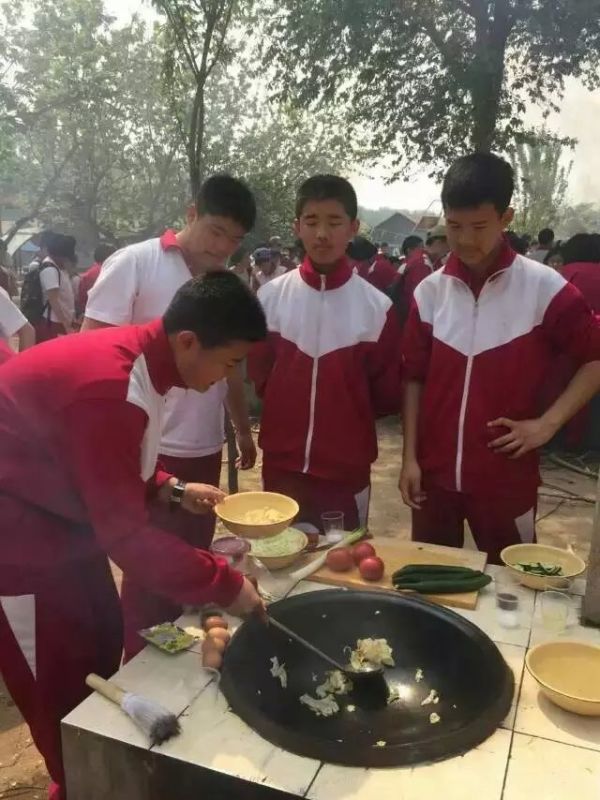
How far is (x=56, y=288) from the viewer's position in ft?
24.8

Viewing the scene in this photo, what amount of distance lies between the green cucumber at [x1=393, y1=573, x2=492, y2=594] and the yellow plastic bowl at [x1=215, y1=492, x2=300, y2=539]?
50 centimetres

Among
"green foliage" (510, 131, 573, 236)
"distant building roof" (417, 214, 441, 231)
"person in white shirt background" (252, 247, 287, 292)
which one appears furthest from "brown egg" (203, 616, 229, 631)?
"green foliage" (510, 131, 573, 236)

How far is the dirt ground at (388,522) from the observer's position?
291 centimetres

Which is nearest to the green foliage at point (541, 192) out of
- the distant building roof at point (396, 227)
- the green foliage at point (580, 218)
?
the distant building roof at point (396, 227)

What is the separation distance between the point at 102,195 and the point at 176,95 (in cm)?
2505

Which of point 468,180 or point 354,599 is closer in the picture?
point 354,599

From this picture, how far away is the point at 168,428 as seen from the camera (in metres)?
3.23

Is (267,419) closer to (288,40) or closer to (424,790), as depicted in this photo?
(424,790)

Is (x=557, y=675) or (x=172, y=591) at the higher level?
(x=172, y=591)

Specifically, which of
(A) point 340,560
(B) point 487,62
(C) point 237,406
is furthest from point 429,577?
(B) point 487,62

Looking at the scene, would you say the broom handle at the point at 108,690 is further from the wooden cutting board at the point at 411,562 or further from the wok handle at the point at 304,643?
the wooden cutting board at the point at 411,562

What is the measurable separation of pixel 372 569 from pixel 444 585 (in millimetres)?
257

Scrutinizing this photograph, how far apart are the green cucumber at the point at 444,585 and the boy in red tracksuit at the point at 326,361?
841 millimetres

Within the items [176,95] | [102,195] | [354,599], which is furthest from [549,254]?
[102,195]
